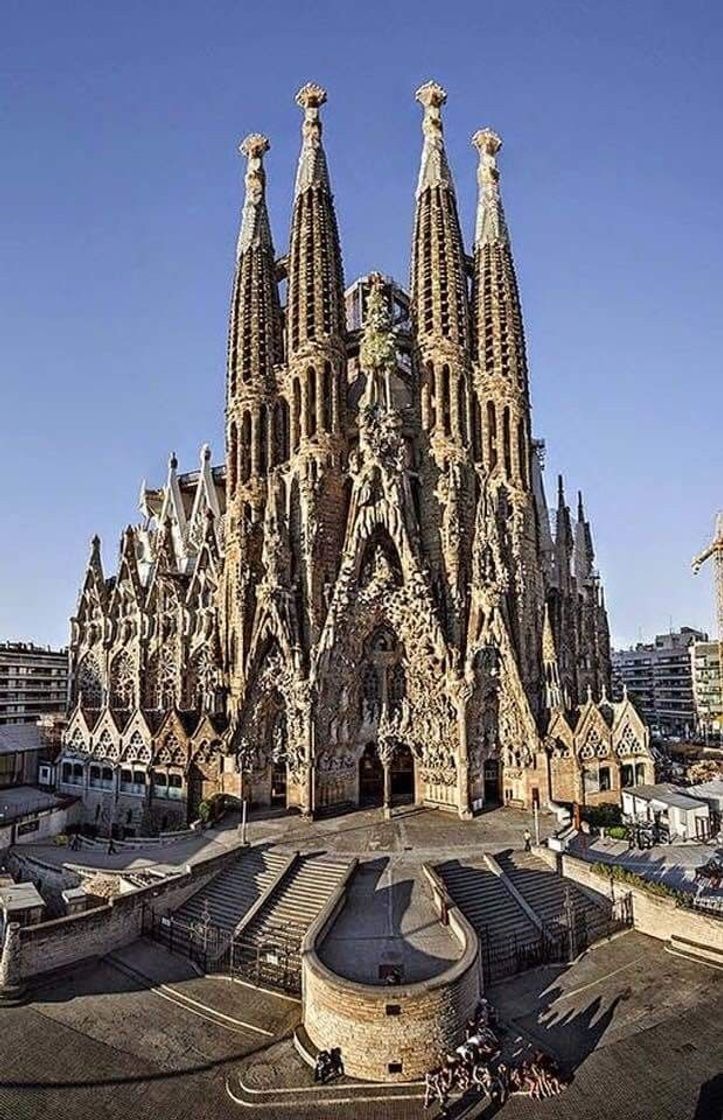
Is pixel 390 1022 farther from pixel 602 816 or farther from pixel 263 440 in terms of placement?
pixel 263 440

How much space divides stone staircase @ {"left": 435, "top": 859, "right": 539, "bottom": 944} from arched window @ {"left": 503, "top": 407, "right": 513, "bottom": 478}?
885 inches

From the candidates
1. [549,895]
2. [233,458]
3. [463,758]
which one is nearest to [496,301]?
[233,458]

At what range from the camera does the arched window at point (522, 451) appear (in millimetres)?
40750

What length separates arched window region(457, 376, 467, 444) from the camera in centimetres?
4106

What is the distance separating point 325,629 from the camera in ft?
119

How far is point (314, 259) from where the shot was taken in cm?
4369

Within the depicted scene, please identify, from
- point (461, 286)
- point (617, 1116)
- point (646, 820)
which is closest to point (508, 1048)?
point (617, 1116)

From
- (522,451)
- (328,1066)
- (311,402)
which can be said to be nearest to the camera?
(328,1066)

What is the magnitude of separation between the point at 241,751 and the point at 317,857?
10650mm

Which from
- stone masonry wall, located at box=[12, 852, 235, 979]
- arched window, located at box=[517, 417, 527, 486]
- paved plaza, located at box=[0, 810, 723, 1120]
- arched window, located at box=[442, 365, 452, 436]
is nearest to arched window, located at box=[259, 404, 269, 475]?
arched window, located at box=[442, 365, 452, 436]

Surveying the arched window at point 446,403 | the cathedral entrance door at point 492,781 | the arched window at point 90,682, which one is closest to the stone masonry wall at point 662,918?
the cathedral entrance door at point 492,781

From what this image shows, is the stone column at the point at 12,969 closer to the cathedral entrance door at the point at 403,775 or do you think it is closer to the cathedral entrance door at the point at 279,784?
the cathedral entrance door at the point at 279,784

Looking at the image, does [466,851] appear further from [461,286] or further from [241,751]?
[461,286]

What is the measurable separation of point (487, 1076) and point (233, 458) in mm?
34594
